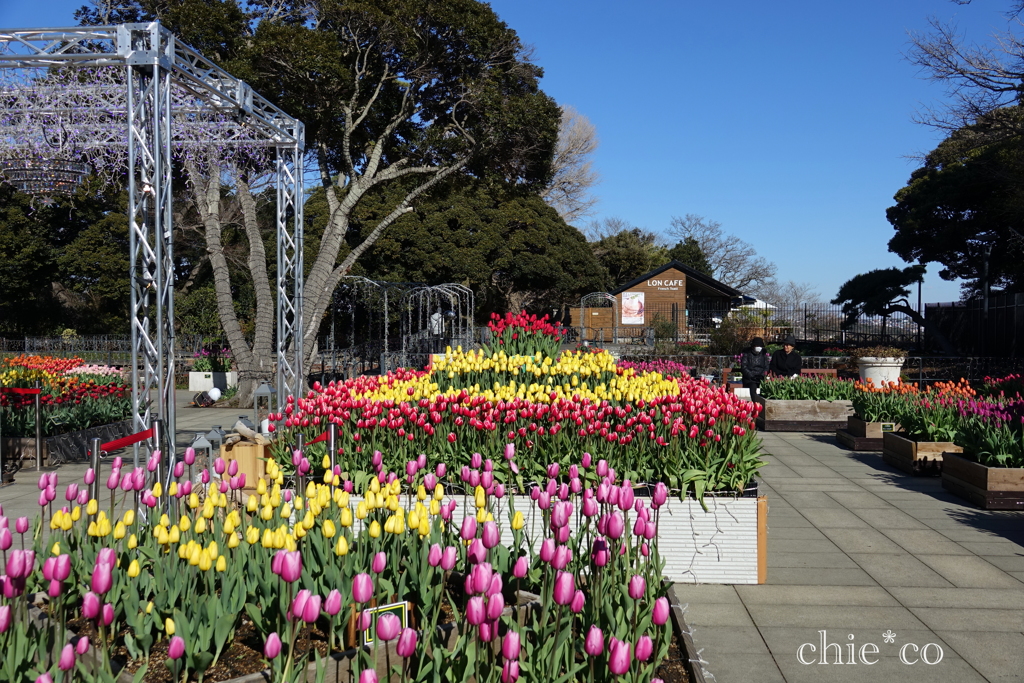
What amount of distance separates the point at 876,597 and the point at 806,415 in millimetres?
8418

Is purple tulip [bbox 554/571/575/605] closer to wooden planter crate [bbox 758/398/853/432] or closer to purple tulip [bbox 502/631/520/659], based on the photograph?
purple tulip [bbox 502/631/520/659]

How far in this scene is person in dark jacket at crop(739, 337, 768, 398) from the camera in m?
13.8

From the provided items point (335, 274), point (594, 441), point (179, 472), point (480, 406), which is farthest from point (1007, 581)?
point (335, 274)

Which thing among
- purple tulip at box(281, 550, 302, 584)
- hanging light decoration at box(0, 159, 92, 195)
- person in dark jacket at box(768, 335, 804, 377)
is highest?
hanging light decoration at box(0, 159, 92, 195)

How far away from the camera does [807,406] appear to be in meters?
12.9

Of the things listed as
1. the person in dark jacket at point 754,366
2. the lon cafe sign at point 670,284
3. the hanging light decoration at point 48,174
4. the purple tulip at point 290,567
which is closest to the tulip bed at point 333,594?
the purple tulip at point 290,567

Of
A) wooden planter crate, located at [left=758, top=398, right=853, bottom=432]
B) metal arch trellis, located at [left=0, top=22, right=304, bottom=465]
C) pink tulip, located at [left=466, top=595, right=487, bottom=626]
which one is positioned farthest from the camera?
wooden planter crate, located at [left=758, top=398, right=853, bottom=432]

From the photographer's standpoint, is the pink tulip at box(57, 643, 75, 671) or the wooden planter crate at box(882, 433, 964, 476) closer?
the pink tulip at box(57, 643, 75, 671)

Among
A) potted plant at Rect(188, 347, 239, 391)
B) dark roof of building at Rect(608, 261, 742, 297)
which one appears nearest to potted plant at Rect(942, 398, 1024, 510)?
potted plant at Rect(188, 347, 239, 391)

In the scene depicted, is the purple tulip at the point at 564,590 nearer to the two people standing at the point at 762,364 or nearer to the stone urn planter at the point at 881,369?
the two people standing at the point at 762,364

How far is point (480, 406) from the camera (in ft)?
17.8

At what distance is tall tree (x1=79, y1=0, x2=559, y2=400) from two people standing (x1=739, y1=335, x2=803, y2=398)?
277 inches

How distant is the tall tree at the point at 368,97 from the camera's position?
15289 mm

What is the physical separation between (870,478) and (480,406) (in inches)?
219
